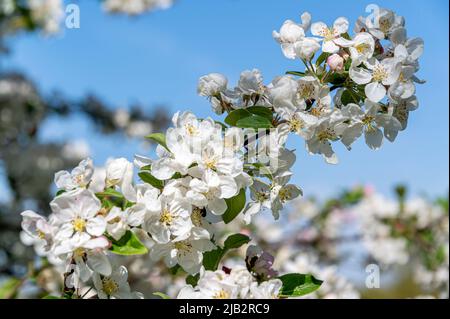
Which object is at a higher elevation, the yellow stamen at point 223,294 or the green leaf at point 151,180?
the green leaf at point 151,180

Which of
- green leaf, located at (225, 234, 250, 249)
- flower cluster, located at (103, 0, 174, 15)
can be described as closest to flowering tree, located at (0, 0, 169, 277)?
flower cluster, located at (103, 0, 174, 15)

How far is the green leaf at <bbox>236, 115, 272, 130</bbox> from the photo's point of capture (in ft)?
3.11

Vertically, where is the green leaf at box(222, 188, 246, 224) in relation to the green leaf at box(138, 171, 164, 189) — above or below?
below

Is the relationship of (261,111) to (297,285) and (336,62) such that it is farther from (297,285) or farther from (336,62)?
Result: (297,285)

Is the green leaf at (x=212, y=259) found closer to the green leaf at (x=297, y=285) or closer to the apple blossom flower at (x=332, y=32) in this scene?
the green leaf at (x=297, y=285)

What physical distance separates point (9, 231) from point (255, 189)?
315 cm

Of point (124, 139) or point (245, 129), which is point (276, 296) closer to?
point (245, 129)

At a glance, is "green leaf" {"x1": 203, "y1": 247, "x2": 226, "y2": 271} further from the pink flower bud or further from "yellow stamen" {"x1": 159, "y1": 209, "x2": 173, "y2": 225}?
the pink flower bud

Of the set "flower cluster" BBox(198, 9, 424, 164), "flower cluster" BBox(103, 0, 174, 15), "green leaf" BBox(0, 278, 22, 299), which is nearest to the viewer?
"flower cluster" BBox(198, 9, 424, 164)

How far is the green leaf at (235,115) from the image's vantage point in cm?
98

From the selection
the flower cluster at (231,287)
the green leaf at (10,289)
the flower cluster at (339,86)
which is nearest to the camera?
the flower cluster at (231,287)

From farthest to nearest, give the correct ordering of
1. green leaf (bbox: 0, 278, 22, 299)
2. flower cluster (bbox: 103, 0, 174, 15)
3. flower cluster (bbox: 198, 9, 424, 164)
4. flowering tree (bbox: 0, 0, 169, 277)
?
flower cluster (bbox: 103, 0, 174, 15)
flowering tree (bbox: 0, 0, 169, 277)
green leaf (bbox: 0, 278, 22, 299)
flower cluster (bbox: 198, 9, 424, 164)

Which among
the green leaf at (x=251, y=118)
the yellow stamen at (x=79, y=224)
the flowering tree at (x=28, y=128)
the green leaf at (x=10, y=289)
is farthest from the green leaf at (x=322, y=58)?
the flowering tree at (x=28, y=128)
